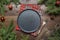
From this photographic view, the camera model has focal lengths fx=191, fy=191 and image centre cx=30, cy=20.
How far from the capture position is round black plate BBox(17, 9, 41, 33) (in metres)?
3.53

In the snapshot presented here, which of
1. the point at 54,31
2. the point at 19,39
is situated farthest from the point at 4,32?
the point at 54,31

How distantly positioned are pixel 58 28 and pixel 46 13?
52cm

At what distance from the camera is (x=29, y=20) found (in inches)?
140

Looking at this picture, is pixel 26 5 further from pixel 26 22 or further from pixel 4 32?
pixel 4 32

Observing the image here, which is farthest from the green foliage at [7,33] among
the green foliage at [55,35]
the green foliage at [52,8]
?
the green foliage at [52,8]

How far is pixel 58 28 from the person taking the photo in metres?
3.65

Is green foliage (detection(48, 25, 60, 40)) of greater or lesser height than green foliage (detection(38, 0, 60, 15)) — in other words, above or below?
below

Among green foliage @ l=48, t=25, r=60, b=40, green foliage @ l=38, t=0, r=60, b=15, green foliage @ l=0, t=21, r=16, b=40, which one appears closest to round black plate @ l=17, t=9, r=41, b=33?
green foliage @ l=0, t=21, r=16, b=40

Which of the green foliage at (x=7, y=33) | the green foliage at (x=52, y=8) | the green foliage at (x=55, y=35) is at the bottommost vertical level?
the green foliage at (x=55, y=35)

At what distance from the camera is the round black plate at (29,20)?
3.53 m

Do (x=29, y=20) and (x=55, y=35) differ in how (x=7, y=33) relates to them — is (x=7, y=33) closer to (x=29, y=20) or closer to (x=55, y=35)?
(x=29, y=20)

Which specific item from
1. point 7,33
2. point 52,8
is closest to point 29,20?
point 7,33

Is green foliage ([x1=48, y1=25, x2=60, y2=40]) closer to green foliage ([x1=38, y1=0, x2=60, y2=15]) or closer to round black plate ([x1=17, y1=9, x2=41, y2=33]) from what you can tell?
round black plate ([x1=17, y1=9, x2=41, y2=33])

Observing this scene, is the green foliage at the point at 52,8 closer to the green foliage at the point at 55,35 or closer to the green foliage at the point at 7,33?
the green foliage at the point at 55,35
